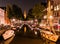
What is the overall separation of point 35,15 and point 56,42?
413 cm

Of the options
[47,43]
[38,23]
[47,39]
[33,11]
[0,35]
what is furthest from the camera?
[38,23]

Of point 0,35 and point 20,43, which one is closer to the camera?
point 20,43

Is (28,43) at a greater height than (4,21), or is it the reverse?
(4,21)

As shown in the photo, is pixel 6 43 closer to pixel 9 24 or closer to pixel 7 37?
pixel 7 37

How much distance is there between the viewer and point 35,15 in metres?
10.9

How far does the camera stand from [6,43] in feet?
23.1

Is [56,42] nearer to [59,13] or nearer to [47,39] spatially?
[47,39]

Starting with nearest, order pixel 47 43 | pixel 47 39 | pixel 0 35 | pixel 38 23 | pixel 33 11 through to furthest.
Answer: pixel 47 43 < pixel 47 39 < pixel 0 35 < pixel 33 11 < pixel 38 23

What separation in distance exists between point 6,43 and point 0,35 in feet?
4.36

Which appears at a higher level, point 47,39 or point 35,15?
point 35,15

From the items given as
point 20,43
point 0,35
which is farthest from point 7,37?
point 20,43

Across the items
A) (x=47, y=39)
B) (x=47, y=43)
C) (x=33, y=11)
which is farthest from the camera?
(x=33, y=11)

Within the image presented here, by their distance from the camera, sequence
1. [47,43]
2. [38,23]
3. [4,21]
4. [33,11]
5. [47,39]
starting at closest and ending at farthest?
[47,43]
[47,39]
[33,11]
[38,23]
[4,21]

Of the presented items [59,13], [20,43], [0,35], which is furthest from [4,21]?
[20,43]
